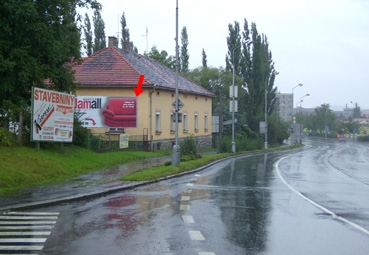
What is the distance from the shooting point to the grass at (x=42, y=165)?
534 inches

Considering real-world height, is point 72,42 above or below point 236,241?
above

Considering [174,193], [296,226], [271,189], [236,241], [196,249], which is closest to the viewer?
[196,249]

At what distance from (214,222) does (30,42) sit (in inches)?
360

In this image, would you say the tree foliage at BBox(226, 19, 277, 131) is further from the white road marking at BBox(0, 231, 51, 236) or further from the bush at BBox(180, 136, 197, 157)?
the white road marking at BBox(0, 231, 51, 236)

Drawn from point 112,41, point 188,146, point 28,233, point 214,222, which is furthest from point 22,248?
point 112,41

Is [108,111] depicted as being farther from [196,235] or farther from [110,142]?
[196,235]

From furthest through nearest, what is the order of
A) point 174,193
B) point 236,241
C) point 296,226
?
1. point 174,193
2. point 296,226
3. point 236,241

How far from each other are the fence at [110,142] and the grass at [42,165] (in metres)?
2.31

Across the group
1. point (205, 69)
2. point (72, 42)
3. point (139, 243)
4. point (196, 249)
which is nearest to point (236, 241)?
point (196, 249)

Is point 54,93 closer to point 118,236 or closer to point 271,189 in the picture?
point 271,189

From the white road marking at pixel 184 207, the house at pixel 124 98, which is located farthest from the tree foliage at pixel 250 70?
the white road marking at pixel 184 207

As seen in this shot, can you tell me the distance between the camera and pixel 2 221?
8.72 metres

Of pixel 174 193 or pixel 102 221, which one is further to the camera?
pixel 174 193

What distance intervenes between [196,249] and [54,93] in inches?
497
